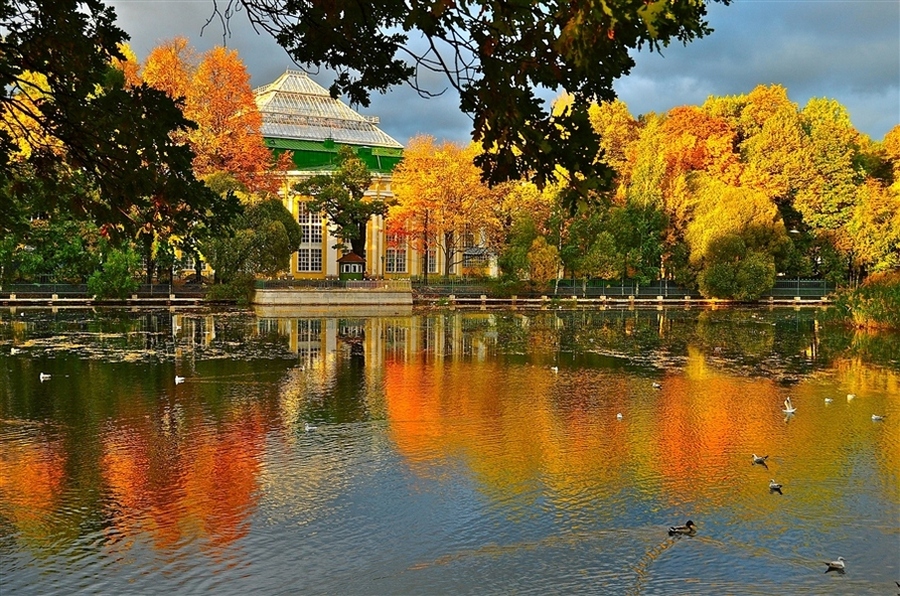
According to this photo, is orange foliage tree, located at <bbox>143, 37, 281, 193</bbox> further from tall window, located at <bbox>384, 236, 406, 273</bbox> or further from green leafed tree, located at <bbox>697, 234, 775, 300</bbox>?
green leafed tree, located at <bbox>697, 234, 775, 300</bbox>

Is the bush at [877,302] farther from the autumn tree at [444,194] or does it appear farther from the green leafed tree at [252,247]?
the green leafed tree at [252,247]

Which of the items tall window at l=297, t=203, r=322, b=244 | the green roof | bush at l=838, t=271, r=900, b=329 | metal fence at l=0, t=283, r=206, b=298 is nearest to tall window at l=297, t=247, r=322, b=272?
tall window at l=297, t=203, r=322, b=244

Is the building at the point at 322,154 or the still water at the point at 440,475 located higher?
the building at the point at 322,154

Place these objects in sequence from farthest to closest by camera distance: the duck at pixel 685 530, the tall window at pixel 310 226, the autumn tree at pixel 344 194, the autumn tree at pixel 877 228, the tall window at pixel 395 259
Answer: the tall window at pixel 395 259 → the tall window at pixel 310 226 → the autumn tree at pixel 877 228 → the autumn tree at pixel 344 194 → the duck at pixel 685 530

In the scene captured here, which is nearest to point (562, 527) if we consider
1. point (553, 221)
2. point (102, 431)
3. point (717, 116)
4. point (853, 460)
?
point (853, 460)

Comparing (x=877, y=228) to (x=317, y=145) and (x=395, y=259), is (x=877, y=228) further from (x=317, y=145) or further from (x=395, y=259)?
(x=317, y=145)

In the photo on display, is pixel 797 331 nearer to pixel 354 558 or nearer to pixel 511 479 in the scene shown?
pixel 511 479

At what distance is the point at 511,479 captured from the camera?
10.0 meters

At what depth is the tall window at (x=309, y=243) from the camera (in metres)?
56.9

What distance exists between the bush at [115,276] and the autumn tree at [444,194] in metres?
15.5

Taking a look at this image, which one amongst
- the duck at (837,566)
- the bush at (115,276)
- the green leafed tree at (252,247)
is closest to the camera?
the duck at (837,566)

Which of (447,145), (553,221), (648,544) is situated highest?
(447,145)

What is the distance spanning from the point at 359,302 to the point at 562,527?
34352 millimetres

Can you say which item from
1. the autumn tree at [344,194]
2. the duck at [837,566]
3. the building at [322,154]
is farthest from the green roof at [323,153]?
the duck at [837,566]
